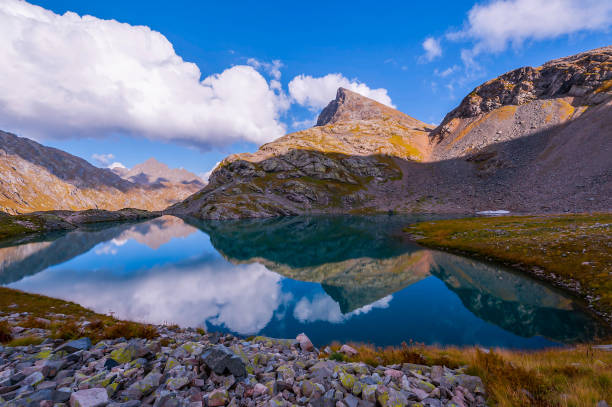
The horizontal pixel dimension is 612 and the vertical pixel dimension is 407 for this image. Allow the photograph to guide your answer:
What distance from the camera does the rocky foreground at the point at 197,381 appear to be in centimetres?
683

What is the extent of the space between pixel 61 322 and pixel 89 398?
16109 mm

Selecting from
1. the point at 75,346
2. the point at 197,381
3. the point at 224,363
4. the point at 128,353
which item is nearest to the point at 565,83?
the point at 224,363

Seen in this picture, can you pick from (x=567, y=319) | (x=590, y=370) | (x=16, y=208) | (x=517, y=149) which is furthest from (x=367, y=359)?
(x=16, y=208)

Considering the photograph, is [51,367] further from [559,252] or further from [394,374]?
[559,252]

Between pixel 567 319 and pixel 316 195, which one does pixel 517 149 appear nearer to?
pixel 316 195

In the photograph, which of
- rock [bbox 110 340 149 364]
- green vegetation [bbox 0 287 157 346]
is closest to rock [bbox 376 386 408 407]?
rock [bbox 110 340 149 364]

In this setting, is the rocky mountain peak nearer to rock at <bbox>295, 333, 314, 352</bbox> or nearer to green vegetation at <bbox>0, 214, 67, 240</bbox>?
rock at <bbox>295, 333, 314, 352</bbox>

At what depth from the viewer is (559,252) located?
3322 cm

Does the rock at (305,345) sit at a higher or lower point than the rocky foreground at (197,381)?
lower

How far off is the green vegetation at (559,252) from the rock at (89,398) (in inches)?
1398

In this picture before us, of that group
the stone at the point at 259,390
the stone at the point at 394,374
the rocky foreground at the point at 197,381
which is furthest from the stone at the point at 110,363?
the stone at the point at 394,374

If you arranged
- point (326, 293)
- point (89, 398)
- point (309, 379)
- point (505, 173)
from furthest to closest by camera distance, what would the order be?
point (505, 173)
point (326, 293)
point (309, 379)
point (89, 398)

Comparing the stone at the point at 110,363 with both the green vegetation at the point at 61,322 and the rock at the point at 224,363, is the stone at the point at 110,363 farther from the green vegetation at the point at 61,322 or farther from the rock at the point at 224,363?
the green vegetation at the point at 61,322

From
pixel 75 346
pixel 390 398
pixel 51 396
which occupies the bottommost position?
pixel 75 346
